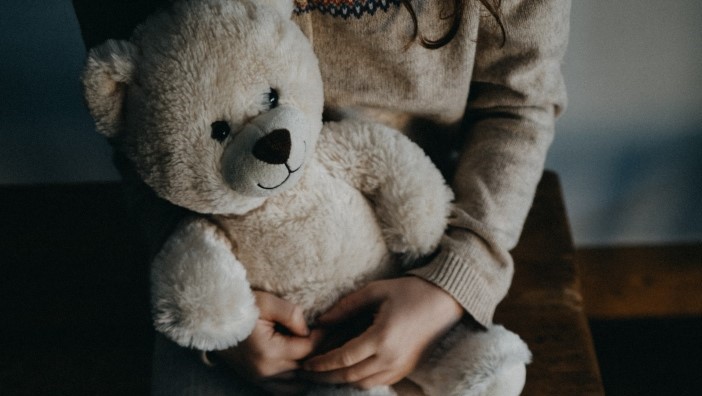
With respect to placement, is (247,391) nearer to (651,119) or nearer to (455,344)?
(455,344)

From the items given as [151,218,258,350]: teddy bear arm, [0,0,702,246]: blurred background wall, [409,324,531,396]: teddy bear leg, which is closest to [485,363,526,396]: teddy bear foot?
[409,324,531,396]: teddy bear leg

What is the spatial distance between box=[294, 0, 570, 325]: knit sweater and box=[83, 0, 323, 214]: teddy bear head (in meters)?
0.13

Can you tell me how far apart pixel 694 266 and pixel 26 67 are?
128 centimetres

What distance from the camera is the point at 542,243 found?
0.76 metres

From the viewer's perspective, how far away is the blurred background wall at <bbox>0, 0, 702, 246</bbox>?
2.57 ft

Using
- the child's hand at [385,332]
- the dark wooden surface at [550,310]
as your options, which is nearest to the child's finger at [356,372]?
the child's hand at [385,332]

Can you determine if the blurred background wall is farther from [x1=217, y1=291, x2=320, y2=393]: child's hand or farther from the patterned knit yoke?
[x1=217, y1=291, x2=320, y2=393]: child's hand

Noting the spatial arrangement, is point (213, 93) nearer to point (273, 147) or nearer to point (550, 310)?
point (273, 147)

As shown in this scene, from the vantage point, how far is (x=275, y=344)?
1.68 feet

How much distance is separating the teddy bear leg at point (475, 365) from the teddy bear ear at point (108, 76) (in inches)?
14.6

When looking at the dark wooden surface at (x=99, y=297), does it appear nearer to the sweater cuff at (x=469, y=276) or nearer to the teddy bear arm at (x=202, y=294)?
the sweater cuff at (x=469, y=276)

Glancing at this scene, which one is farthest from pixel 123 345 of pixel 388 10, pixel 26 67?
pixel 388 10

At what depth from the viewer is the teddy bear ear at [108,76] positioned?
0.39m

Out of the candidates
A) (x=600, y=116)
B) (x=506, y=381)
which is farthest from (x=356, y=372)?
(x=600, y=116)
